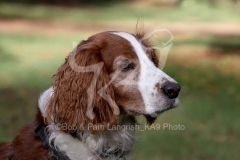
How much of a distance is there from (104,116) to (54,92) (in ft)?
1.49

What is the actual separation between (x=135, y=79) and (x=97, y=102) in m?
0.37

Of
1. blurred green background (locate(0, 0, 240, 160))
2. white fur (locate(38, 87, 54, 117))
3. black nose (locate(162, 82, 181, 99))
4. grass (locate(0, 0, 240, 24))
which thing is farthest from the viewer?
grass (locate(0, 0, 240, 24))

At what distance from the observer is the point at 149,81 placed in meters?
4.94

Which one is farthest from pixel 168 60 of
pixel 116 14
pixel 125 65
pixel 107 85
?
pixel 116 14

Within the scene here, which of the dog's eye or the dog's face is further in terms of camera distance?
the dog's eye

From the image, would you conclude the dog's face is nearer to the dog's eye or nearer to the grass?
the dog's eye

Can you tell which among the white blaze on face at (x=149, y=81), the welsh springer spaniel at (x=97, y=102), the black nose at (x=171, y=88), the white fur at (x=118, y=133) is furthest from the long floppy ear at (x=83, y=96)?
the black nose at (x=171, y=88)

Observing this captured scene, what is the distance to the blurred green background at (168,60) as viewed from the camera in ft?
31.9

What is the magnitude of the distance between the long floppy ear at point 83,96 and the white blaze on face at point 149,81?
263mm

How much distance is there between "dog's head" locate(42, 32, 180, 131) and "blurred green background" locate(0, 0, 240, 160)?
72cm

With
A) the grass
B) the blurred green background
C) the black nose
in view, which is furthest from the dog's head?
the grass

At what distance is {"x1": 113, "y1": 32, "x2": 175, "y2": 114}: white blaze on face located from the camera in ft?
16.0

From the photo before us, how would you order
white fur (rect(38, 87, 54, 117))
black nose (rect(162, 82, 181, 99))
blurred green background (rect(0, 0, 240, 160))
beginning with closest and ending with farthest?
black nose (rect(162, 82, 181, 99))
white fur (rect(38, 87, 54, 117))
blurred green background (rect(0, 0, 240, 160))

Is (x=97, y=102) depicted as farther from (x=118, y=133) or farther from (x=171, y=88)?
(x=171, y=88)
